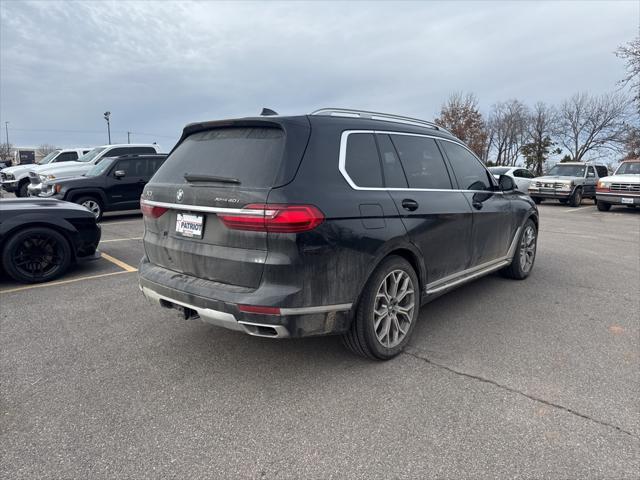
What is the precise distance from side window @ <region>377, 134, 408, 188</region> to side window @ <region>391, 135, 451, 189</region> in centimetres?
8

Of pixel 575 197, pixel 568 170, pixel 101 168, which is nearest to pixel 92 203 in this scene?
pixel 101 168

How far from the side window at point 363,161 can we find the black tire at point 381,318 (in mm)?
611

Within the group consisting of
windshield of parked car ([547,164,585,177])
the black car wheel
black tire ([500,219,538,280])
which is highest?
windshield of parked car ([547,164,585,177])

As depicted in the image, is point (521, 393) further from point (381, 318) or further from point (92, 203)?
point (92, 203)

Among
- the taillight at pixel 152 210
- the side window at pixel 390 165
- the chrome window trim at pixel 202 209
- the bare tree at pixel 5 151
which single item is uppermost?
the bare tree at pixel 5 151

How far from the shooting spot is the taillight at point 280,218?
2.63m

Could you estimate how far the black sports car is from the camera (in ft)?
17.3

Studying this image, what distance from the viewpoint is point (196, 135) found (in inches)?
138

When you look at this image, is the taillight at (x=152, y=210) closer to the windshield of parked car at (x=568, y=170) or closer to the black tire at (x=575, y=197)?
the black tire at (x=575, y=197)

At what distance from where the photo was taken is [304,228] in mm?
2662


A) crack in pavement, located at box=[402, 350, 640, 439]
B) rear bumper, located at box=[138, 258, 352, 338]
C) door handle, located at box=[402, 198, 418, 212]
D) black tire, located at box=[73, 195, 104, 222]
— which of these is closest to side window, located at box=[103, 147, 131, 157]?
black tire, located at box=[73, 195, 104, 222]

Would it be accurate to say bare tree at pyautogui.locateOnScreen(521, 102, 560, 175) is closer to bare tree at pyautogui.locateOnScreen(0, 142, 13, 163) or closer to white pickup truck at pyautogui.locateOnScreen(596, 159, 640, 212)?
white pickup truck at pyautogui.locateOnScreen(596, 159, 640, 212)

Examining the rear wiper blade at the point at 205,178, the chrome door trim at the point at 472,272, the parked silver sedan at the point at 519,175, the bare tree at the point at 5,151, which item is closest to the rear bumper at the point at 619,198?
the parked silver sedan at the point at 519,175

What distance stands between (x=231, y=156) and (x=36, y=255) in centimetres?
394
